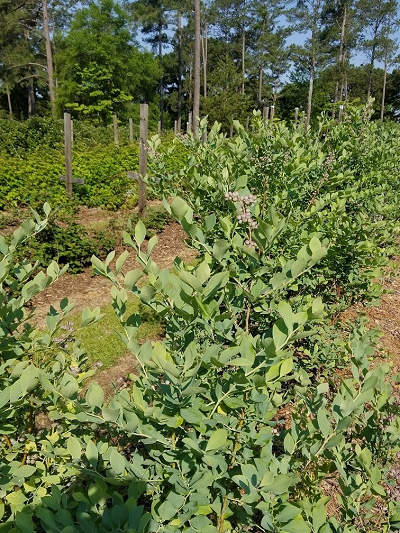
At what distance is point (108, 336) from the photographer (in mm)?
4160

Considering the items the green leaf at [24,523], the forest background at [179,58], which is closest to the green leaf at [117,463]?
the green leaf at [24,523]

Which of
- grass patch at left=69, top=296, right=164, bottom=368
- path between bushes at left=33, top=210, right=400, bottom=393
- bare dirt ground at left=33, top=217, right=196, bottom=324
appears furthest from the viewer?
bare dirt ground at left=33, top=217, right=196, bottom=324

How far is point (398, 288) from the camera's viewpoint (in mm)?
5555

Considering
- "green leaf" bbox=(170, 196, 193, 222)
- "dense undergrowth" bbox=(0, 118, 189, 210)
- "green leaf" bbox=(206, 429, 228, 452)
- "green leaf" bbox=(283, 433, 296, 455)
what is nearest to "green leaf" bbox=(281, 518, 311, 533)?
"green leaf" bbox=(283, 433, 296, 455)

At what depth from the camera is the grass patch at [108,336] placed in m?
3.79

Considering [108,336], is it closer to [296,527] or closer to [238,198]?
[238,198]

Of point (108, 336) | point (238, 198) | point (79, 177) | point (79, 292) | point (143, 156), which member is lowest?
point (108, 336)

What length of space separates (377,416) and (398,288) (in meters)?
4.72

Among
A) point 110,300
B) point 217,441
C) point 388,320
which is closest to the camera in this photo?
point 217,441

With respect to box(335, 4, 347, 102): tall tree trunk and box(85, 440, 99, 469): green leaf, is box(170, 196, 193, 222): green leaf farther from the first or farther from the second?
box(335, 4, 347, 102): tall tree trunk

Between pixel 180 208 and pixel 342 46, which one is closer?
pixel 180 208

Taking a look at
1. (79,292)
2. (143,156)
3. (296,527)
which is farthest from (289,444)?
(143,156)

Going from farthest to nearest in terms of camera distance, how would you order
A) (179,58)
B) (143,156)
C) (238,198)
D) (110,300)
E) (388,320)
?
(179,58) < (143,156) < (110,300) < (388,320) < (238,198)

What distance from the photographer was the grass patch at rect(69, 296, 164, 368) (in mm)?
3795
